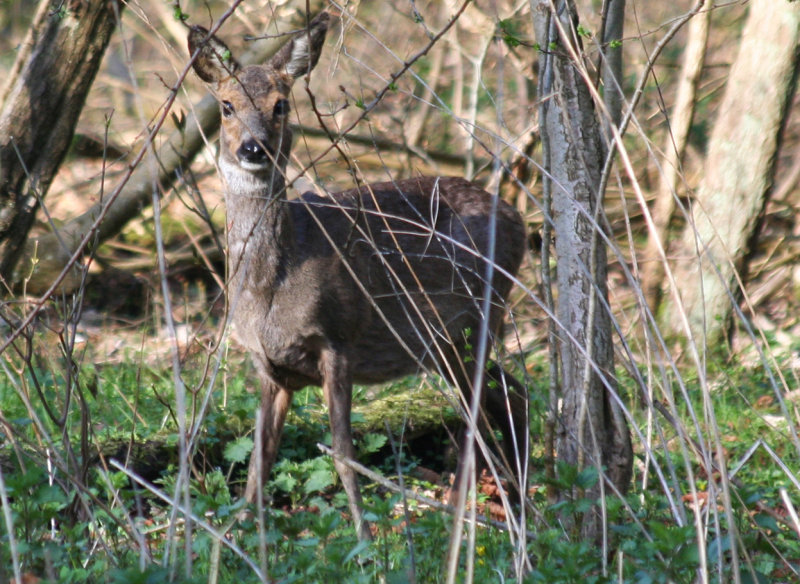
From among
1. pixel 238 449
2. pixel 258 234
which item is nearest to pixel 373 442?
pixel 238 449

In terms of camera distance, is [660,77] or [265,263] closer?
[265,263]

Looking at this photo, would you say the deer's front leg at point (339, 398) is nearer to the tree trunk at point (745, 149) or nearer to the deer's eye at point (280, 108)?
the deer's eye at point (280, 108)

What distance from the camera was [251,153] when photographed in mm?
4875

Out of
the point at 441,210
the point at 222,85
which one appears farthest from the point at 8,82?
the point at 441,210

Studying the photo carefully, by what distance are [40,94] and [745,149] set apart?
4984 millimetres

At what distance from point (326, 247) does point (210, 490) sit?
1659mm

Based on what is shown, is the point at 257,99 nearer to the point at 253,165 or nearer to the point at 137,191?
the point at 253,165

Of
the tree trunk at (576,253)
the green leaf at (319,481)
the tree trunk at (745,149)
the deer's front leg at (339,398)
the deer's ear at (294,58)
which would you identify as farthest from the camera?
the tree trunk at (745,149)

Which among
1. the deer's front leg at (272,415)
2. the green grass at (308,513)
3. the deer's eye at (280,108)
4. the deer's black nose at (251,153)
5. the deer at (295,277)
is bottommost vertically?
the green grass at (308,513)

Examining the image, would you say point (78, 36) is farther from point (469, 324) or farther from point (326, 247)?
point (469, 324)

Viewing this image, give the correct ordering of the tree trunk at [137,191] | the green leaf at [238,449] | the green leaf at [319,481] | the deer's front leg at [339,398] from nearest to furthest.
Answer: the green leaf at [319,481] < the green leaf at [238,449] < the deer's front leg at [339,398] < the tree trunk at [137,191]

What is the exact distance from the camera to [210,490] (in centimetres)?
388

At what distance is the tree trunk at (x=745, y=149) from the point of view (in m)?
7.64

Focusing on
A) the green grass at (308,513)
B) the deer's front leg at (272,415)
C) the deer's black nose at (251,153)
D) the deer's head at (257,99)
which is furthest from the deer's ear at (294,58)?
the green grass at (308,513)
